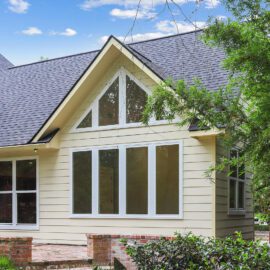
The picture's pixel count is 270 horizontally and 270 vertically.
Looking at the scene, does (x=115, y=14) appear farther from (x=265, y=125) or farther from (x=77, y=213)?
(x=77, y=213)

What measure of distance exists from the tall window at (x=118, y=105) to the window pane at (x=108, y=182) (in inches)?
32.4

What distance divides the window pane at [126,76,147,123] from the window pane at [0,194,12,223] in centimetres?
452

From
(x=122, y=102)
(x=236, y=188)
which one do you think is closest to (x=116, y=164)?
(x=122, y=102)

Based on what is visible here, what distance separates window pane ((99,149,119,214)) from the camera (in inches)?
515

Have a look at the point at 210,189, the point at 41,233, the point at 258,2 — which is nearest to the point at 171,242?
the point at 258,2

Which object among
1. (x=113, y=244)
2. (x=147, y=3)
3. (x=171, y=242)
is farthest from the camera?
(x=113, y=244)

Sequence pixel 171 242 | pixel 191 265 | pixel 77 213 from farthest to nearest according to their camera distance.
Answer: pixel 77 213
pixel 171 242
pixel 191 265

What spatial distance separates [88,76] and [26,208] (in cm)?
424

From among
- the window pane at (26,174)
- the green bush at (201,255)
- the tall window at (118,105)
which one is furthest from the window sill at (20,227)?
the green bush at (201,255)

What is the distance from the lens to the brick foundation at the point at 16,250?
9.70 metres

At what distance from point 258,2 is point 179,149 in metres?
5.98

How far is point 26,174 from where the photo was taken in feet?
48.3

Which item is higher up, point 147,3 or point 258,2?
point 258,2

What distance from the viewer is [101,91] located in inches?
536
